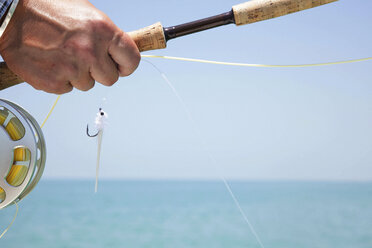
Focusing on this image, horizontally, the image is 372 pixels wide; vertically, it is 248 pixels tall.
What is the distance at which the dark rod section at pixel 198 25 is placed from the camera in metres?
1.18

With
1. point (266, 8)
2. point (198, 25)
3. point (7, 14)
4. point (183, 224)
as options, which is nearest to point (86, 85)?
point (7, 14)

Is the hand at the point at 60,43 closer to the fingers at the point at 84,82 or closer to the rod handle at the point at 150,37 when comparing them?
the fingers at the point at 84,82

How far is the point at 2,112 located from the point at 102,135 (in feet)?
2.15

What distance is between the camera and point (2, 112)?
115 centimetres

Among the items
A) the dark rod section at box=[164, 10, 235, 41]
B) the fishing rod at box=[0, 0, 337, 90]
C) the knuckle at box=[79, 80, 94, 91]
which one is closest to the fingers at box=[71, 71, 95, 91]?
the knuckle at box=[79, 80, 94, 91]

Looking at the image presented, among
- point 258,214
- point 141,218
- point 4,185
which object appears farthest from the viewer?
point 258,214

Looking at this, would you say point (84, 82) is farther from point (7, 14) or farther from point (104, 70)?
point (7, 14)

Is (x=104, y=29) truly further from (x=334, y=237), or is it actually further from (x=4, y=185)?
(x=334, y=237)

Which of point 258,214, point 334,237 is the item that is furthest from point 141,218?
point 334,237

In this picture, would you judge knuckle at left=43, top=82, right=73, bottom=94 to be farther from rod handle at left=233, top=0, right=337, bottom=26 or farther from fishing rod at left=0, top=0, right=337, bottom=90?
rod handle at left=233, top=0, right=337, bottom=26

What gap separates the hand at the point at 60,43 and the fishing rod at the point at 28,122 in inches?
7.9

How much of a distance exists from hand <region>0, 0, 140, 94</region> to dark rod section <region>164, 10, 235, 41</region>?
0.27 m

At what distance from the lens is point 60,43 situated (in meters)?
0.92

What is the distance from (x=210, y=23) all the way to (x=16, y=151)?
645 millimetres
